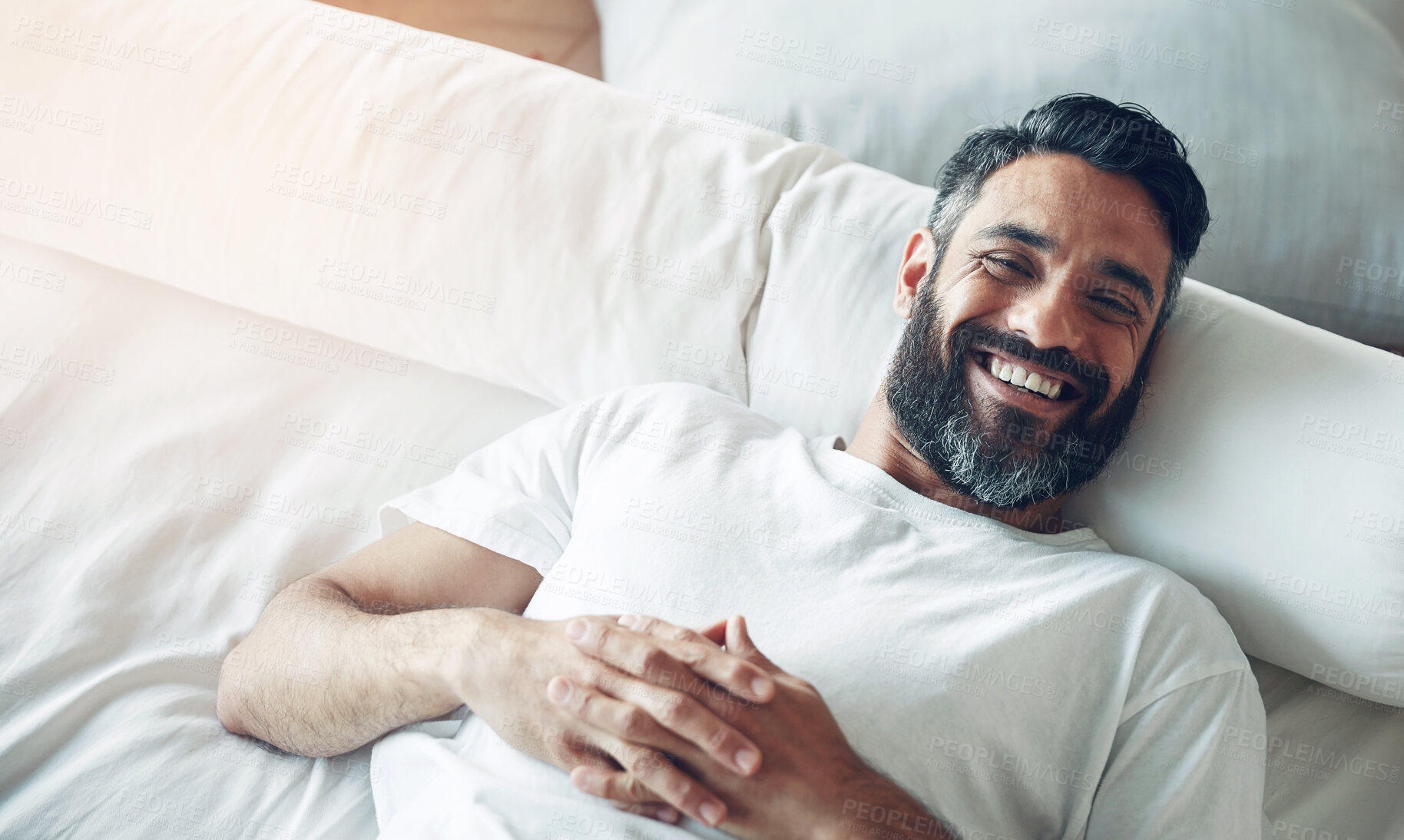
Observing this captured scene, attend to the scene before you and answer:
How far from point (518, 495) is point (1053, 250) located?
69cm

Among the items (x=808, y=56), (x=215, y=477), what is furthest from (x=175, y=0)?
(x=808, y=56)

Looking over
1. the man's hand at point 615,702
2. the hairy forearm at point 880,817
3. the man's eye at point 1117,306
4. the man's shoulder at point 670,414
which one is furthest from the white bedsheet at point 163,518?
the man's eye at point 1117,306

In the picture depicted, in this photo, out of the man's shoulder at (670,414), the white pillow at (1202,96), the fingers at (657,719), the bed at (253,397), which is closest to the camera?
the fingers at (657,719)

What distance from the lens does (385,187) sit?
1.34m

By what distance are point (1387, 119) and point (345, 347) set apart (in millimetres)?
1533

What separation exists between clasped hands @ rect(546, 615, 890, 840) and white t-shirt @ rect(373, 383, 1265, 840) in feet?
0.16

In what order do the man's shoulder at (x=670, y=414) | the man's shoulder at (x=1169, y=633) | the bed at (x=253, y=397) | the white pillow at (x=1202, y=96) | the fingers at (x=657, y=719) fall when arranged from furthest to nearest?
the white pillow at (x=1202, y=96) < the man's shoulder at (x=670, y=414) < the bed at (x=253, y=397) < the man's shoulder at (x=1169, y=633) < the fingers at (x=657, y=719)

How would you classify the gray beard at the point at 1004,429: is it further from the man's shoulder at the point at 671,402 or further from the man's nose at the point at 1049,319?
the man's shoulder at the point at 671,402

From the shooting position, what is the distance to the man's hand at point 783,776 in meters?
0.83

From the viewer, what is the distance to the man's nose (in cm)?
103

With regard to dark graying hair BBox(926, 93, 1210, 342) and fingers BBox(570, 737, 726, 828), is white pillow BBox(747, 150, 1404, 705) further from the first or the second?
fingers BBox(570, 737, 726, 828)

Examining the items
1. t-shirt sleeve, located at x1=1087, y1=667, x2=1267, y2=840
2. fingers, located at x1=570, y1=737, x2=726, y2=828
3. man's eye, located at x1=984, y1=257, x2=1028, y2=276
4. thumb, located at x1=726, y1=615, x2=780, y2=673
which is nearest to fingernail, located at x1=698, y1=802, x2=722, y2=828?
fingers, located at x1=570, y1=737, x2=726, y2=828

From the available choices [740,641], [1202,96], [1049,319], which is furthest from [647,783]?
[1202,96]

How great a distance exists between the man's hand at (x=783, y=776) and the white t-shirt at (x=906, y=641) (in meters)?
0.04
